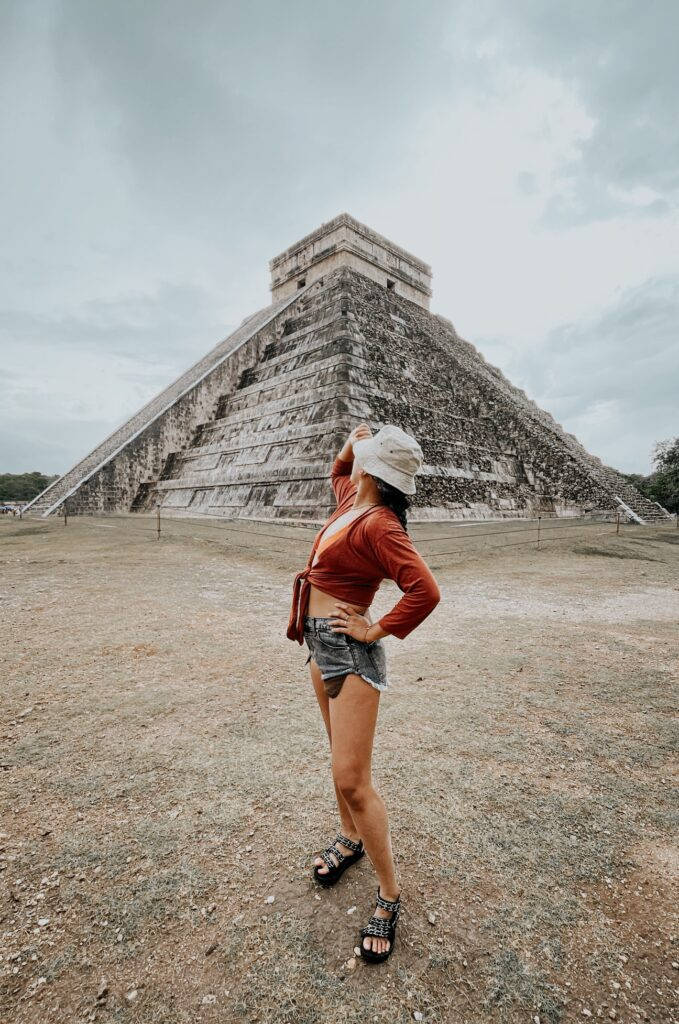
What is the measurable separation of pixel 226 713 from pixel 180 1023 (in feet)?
5.94

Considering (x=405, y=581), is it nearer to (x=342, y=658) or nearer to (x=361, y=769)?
(x=342, y=658)

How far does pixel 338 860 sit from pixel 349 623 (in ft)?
3.46

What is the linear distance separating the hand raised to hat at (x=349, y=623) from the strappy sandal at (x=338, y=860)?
916 mm

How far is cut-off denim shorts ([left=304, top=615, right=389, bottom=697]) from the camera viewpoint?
71.1 inches

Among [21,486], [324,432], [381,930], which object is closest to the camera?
[381,930]

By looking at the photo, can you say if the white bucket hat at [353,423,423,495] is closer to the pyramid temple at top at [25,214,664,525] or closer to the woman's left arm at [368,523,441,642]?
the woman's left arm at [368,523,441,642]

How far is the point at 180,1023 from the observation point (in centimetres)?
146

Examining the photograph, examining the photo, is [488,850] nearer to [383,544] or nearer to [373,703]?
[373,703]

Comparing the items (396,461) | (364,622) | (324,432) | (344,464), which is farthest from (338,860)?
(324,432)

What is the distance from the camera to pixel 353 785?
1.73 meters

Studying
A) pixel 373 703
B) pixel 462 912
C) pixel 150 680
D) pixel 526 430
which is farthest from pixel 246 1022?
pixel 526 430

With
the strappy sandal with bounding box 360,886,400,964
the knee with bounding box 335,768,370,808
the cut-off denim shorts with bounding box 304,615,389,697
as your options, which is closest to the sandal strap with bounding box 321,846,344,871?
the strappy sandal with bounding box 360,886,400,964

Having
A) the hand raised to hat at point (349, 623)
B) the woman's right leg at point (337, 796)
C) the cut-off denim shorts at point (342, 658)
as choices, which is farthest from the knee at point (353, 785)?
the hand raised to hat at point (349, 623)

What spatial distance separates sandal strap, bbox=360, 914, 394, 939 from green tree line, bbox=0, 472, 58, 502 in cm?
6107
